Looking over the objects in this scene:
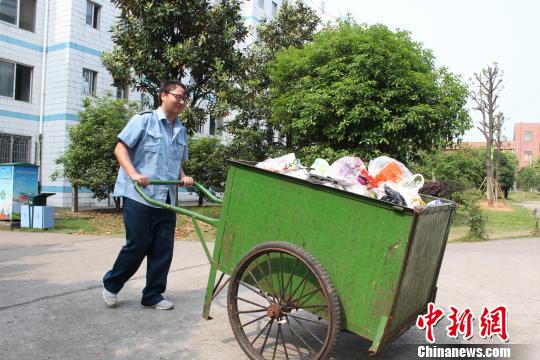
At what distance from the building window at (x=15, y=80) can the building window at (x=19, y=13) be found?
1548 mm

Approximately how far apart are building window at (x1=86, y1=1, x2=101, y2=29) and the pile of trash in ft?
60.5

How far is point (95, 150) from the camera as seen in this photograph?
14.1 metres

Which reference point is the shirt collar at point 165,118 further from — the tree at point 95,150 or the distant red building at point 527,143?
the distant red building at point 527,143

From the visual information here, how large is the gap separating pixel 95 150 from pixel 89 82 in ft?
19.5

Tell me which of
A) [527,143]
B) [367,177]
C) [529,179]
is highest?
[527,143]

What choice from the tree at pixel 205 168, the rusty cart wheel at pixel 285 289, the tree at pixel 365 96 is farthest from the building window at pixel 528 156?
the rusty cart wheel at pixel 285 289

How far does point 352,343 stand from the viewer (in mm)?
3285

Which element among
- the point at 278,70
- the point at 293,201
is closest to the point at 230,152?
the point at 278,70

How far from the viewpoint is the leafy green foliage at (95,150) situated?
1404cm

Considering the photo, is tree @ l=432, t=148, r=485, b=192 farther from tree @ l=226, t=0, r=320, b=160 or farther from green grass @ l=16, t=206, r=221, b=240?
green grass @ l=16, t=206, r=221, b=240

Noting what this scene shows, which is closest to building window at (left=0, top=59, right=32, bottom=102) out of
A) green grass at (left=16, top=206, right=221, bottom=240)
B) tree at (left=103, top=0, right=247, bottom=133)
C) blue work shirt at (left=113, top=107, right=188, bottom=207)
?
green grass at (left=16, top=206, right=221, bottom=240)

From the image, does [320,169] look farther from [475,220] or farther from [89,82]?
[89,82]

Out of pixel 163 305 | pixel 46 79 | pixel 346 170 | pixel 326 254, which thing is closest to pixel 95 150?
pixel 46 79

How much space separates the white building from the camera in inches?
684
